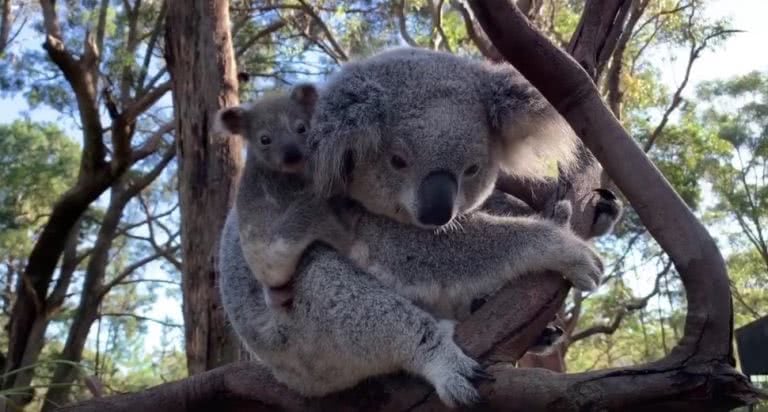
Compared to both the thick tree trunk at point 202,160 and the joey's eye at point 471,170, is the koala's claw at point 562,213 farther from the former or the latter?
the thick tree trunk at point 202,160

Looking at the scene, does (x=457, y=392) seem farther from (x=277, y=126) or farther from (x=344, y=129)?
(x=277, y=126)

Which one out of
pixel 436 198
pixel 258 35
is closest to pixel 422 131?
pixel 436 198

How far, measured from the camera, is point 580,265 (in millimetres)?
2117

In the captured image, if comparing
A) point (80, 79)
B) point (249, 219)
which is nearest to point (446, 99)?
point (249, 219)

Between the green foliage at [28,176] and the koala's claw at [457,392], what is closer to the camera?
the koala's claw at [457,392]

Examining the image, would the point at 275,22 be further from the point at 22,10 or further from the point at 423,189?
the point at 423,189

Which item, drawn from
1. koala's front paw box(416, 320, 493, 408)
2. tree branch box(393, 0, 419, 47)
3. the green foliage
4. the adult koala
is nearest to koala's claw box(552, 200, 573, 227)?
the adult koala

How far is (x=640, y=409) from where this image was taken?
165 centimetres

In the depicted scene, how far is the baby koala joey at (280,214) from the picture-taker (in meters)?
2.19

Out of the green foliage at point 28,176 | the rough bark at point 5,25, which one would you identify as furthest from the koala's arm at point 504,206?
the green foliage at point 28,176

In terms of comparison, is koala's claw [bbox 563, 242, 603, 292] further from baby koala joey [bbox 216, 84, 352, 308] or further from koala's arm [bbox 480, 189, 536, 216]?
baby koala joey [bbox 216, 84, 352, 308]

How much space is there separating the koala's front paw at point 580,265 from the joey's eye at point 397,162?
508 millimetres

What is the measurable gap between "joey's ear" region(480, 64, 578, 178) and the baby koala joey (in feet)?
1.89

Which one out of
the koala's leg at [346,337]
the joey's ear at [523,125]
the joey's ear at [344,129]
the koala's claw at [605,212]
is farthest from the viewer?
the koala's claw at [605,212]
